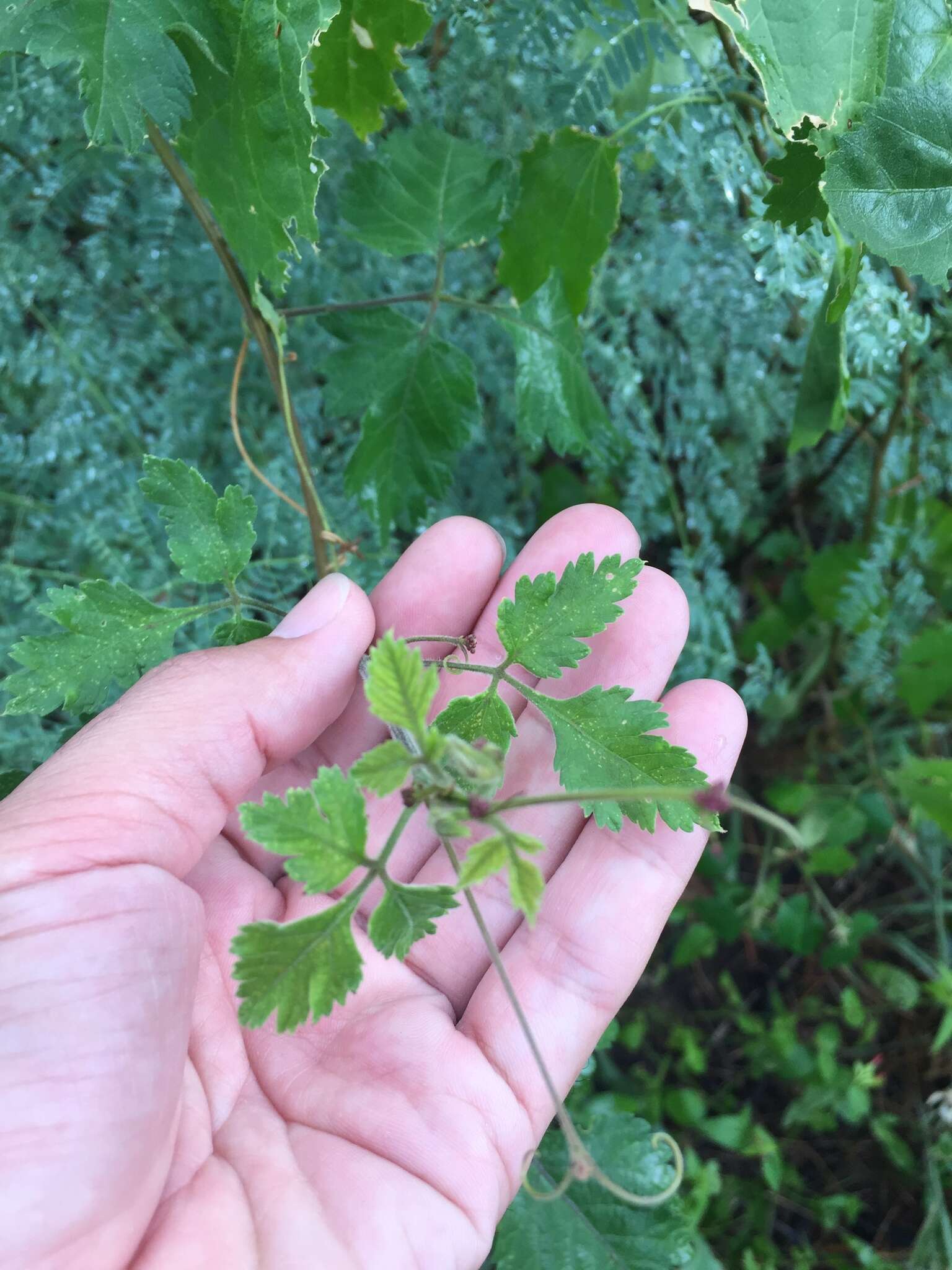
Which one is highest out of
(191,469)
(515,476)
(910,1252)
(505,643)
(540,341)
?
(540,341)

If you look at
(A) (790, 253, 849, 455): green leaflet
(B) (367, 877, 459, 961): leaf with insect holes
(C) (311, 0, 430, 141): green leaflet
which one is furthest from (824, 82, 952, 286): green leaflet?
(B) (367, 877, 459, 961): leaf with insect holes

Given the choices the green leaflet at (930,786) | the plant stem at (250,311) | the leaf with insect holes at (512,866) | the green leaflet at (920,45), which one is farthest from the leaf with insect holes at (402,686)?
the green leaflet at (930,786)

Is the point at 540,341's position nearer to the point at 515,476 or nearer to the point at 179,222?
the point at 515,476

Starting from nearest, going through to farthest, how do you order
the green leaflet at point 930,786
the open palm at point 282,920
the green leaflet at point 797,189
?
the open palm at point 282,920 → the green leaflet at point 797,189 → the green leaflet at point 930,786

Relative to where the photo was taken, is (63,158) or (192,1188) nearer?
(192,1188)

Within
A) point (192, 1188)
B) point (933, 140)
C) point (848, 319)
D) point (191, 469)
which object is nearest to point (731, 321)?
point (848, 319)

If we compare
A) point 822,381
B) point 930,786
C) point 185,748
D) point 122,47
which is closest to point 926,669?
point 930,786

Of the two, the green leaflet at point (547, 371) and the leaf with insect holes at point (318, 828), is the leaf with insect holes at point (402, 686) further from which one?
the green leaflet at point (547, 371)
